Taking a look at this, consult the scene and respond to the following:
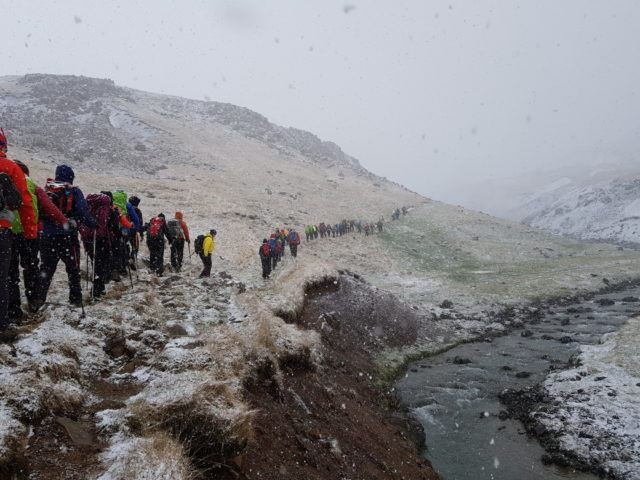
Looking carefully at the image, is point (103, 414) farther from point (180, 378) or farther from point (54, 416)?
point (180, 378)

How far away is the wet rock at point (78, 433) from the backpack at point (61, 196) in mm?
4675

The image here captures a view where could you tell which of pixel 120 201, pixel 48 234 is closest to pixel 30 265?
pixel 48 234

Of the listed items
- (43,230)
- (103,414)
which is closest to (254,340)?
(103,414)

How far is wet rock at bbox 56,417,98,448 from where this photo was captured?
491 cm

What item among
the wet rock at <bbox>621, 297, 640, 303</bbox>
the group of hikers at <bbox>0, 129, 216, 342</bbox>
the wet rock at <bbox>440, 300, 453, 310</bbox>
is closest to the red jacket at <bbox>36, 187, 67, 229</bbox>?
the group of hikers at <bbox>0, 129, 216, 342</bbox>

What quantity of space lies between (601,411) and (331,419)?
25.5ft

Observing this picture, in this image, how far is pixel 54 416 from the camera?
5.25 meters

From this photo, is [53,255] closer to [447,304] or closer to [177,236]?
[177,236]

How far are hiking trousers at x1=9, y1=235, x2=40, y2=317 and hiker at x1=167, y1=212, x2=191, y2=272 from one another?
820 cm

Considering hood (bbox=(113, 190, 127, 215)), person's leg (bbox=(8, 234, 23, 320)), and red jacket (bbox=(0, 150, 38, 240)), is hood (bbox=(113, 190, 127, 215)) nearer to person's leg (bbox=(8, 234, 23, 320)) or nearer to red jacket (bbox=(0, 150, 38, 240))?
person's leg (bbox=(8, 234, 23, 320))

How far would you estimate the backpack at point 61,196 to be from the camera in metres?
8.30

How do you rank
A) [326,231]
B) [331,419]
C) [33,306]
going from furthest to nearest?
[326,231], [331,419], [33,306]

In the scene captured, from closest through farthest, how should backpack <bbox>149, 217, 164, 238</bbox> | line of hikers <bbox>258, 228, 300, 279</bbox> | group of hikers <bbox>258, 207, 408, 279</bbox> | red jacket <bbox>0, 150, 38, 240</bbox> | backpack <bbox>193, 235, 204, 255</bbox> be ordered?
red jacket <bbox>0, 150, 38, 240</bbox>, backpack <bbox>149, 217, 164, 238</bbox>, backpack <bbox>193, 235, 204, 255</bbox>, line of hikers <bbox>258, 228, 300, 279</bbox>, group of hikers <bbox>258, 207, 408, 279</bbox>

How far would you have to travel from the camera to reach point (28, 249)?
7.65 metres
